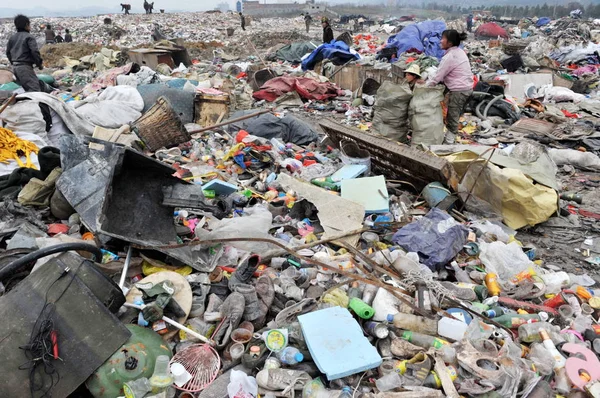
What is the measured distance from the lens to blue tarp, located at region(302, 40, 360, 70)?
960 centimetres

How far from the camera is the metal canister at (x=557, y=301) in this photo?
2756mm

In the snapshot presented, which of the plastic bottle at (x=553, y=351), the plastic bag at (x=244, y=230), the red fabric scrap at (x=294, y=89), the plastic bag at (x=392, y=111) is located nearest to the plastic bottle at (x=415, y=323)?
the plastic bottle at (x=553, y=351)

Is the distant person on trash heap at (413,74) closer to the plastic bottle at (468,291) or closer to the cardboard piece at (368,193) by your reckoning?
the cardboard piece at (368,193)

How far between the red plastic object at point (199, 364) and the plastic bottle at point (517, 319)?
1.80 meters

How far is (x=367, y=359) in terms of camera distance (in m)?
2.12

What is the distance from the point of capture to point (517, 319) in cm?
257

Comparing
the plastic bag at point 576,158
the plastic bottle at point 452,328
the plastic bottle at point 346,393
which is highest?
the plastic bottle at point 346,393

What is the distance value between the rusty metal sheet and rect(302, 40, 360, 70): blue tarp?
16.6 feet

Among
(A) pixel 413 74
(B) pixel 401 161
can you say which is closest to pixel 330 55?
(A) pixel 413 74

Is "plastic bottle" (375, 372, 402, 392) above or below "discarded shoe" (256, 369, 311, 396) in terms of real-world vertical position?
below

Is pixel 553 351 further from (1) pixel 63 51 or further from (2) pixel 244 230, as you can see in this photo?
(1) pixel 63 51

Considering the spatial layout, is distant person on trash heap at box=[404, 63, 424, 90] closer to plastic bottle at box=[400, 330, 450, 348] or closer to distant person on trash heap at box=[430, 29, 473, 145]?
distant person on trash heap at box=[430, 29, 473, 145]

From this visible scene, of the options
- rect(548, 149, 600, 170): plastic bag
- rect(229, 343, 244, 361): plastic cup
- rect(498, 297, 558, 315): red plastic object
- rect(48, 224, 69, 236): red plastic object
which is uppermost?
rect(48, 224, 69, 236): red plastic object

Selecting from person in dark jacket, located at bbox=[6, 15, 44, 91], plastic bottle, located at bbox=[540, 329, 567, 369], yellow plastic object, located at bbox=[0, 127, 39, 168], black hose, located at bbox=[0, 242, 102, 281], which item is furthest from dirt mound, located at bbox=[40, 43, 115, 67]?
plastic bottle, located at bbox=[540, 329, 567, 369]
